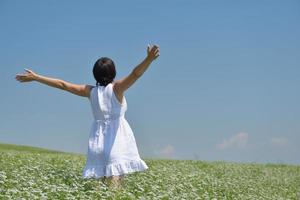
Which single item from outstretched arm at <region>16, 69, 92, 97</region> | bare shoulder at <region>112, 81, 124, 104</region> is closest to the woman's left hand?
outstretched arm at <region>16, 69, 92, 97</region>

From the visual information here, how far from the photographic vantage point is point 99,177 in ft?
34.9

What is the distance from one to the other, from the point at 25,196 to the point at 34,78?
9.86 ft

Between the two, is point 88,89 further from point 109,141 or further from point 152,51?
point 152,51

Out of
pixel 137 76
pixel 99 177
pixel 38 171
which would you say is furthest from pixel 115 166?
pixel 38 171

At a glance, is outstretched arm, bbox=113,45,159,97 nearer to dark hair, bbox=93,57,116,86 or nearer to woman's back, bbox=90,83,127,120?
woman's back, bbox=90,83,127,120

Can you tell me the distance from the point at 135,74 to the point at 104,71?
Answer: 105cm

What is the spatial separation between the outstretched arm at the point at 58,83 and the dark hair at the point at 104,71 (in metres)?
0.38

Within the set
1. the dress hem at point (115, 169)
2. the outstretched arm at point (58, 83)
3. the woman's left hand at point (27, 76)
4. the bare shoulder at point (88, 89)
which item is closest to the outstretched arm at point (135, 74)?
the bare shoulder at point (88, 89)

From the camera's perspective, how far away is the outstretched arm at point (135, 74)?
933 centimetres

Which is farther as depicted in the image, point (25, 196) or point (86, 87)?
point (86, 87)

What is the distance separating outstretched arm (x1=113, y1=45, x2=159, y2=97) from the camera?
933 cm

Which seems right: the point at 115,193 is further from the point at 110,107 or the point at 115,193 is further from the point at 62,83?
the point at 62,83

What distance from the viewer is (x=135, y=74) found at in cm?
970

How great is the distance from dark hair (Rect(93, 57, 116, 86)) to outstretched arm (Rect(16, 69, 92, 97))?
38 centimetres
